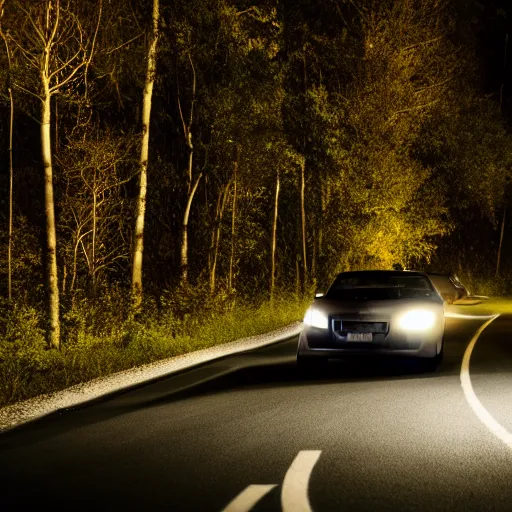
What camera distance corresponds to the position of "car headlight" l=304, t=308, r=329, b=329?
13.1 meters

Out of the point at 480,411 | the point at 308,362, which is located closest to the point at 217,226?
the point at 308,362

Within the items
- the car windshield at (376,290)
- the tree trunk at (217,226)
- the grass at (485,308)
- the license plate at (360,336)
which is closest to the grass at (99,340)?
the car windshield at (376,290)

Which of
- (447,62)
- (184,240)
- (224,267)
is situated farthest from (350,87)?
(184,240)

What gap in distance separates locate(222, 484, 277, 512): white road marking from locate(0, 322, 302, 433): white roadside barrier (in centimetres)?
344

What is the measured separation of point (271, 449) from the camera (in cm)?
779

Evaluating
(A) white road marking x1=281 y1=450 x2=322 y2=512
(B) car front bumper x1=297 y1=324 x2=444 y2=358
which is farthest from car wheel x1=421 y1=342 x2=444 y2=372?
(A) white road marking x1=281 y1=450 x2=322 y2=512

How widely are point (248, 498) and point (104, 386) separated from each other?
5.75m

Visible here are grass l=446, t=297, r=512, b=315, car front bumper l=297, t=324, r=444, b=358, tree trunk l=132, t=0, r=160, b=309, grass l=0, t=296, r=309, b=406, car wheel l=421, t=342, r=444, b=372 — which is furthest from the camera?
grass l=446, t=297, r=512, b=315

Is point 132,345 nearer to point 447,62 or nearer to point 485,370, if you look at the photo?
point 485,370

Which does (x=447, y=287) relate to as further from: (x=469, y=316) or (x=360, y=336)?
(x=360, y=336)

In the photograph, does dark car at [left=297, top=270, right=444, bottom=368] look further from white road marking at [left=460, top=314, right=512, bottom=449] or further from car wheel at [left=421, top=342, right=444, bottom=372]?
white road marking at [left=460, top=314, right=512, bottom=449]

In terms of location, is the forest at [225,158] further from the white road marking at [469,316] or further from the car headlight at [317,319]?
the white road marking at [469,316]

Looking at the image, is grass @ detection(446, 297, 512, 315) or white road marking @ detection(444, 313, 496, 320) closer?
white road marking @ detection(444, 313, 496, 320)

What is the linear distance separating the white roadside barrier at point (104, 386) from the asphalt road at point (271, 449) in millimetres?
276
